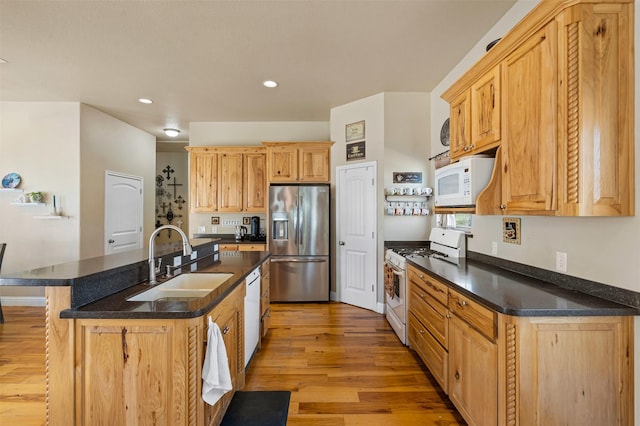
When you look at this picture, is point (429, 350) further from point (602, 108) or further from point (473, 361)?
point (602, 108)

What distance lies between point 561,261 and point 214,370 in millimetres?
2103

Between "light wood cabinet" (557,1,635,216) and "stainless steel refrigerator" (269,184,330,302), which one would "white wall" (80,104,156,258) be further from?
"light wood cabinet" (557,1,635,216)

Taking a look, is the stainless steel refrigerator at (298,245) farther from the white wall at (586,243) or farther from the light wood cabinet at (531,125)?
the light wood cabinet at (531,125)


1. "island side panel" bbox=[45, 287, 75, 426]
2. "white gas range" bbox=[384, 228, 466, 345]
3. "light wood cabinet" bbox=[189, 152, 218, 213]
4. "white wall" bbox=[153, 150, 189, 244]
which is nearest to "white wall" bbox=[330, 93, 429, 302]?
"white gas range" bbox=[384, 228, 466, 345]

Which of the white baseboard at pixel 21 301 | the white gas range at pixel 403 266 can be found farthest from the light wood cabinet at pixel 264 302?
the white baseboard at pixel 21 301

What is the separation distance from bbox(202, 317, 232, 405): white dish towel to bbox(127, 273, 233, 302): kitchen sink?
543mm

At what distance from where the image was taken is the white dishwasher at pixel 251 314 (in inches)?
96.8

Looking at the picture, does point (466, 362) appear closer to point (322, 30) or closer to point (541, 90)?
point (541, 90)

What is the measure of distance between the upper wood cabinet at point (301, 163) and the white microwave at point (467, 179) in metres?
2.41

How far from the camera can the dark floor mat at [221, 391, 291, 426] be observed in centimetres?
162

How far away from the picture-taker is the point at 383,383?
2381mm

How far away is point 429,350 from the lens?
2342 millimetres

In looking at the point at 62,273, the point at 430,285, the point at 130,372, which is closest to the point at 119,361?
the point at 130,372

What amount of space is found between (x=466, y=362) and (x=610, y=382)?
632mm
